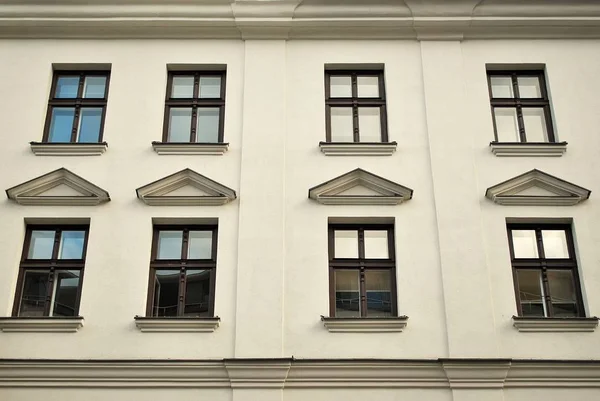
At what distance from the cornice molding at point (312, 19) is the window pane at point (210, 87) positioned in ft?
3.13

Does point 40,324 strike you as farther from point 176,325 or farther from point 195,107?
point 195,107

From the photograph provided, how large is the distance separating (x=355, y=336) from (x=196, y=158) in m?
4.60

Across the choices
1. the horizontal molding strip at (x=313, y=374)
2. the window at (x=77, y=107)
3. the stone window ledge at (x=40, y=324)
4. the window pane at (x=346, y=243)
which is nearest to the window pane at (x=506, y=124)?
the window pane at (x=346, y=243)

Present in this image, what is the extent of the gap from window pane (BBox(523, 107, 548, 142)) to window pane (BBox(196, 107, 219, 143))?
6.15m

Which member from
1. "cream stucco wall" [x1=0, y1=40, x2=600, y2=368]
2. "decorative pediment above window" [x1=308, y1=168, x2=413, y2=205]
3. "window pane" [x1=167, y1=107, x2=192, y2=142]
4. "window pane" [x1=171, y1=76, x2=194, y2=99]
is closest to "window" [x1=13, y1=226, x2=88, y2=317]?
"cream stucco wall" [x1=0, y1=40, x2=600, y2=368]

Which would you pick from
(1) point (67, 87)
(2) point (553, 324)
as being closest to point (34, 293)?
(1) point (67, 87)

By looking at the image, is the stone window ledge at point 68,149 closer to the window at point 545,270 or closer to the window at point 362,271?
the window at point 362,271

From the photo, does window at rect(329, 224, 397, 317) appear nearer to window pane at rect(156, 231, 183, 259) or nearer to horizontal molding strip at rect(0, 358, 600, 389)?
horizontal molding strip at rect(0, 358, 600, 389)

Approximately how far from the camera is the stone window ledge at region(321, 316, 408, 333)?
13312mm

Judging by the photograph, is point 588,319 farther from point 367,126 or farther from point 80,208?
point 80,208

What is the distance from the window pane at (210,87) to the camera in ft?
52.4

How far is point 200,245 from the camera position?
14.4 metres

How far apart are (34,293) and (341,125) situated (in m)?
6.61

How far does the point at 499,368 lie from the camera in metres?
12.9
